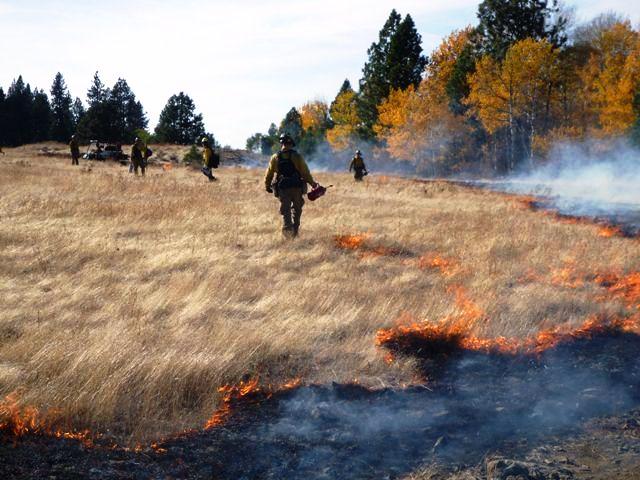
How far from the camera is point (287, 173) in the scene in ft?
33.0

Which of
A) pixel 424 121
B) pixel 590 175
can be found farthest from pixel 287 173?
pixel 424 121

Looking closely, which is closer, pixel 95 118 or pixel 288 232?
pixel 288 232

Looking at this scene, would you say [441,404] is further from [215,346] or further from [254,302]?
[254,302]

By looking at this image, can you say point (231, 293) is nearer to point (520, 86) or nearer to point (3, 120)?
point (520, 86)

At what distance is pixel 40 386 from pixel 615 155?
103 ft

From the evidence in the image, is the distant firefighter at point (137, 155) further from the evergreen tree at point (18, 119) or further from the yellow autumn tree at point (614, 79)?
the evergreen tree at point (18, 119)


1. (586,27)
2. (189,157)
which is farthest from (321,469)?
(586,27)

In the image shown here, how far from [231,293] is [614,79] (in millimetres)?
31434

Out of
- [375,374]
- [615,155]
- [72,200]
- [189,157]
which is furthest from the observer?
[189,157]

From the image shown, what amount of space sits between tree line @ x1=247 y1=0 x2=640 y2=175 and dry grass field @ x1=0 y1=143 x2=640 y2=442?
2223 cm

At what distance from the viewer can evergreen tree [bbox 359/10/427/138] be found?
137 feet

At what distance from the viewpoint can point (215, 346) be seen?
5.11m

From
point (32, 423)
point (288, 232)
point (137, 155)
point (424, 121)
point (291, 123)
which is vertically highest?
point (291, 123)

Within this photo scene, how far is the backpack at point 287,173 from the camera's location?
9.98 metres
